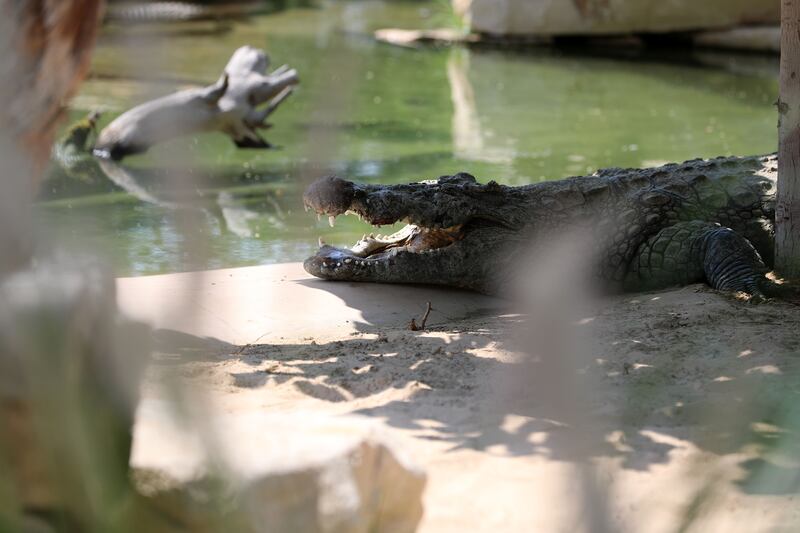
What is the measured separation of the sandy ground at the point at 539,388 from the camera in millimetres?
3033

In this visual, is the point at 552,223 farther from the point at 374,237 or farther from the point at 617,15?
the point at 617,15

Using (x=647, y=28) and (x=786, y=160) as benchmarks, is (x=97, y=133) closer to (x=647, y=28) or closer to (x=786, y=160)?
(x=786, y=160)

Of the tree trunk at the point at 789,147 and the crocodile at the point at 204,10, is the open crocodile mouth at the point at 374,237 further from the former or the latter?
the crocodile at the point at 204,10

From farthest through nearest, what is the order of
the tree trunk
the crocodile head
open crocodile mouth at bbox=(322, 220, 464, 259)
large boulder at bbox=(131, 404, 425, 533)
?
open crocodile mouth at bbox=(322, 220, 464, 259) < the crocodile head < the tree trunk < large boulder at bbox=(131, 404, 425, 533)

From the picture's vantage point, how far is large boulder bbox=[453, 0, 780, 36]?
1652 centimetres

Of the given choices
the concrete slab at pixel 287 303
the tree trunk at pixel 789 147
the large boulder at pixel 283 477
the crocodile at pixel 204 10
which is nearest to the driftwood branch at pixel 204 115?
the concrete slab at pixel 287 303

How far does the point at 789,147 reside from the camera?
16.8 ft

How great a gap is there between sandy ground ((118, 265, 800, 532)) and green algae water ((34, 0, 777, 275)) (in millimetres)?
643

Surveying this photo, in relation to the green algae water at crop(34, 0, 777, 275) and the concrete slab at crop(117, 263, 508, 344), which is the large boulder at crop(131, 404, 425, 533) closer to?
the green algae water at crop(34, 0, 777, 275)

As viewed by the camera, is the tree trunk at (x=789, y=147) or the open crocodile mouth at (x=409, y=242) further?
the open crocodile mouth at (x=409, y=242)

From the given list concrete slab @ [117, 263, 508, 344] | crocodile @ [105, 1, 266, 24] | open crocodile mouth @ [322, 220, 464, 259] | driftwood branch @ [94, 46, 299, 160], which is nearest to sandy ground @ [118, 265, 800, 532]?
concrete slab @ [117, 263, 508, 344]

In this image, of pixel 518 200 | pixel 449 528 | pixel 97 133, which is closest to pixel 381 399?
pixel 449 528

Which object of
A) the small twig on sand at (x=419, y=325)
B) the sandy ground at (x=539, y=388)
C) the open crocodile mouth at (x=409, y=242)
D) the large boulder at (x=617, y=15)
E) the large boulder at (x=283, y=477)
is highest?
→ the large boulder at (x=617, y=15)

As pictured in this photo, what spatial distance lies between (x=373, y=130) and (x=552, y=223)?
5312mm
